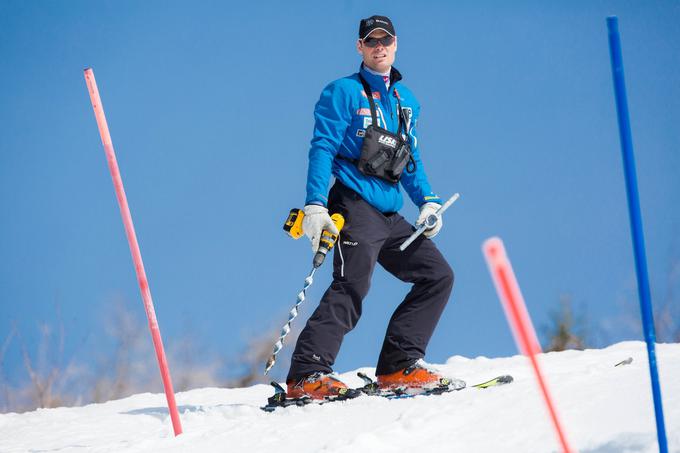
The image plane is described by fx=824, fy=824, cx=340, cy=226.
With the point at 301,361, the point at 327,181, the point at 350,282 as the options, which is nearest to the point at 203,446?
the point at 301,361

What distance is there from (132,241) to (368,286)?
1.29 meters

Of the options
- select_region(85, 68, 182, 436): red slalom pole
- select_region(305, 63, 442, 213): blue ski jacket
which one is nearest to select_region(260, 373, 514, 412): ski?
select_region(85, 68, 182, 436): red slalom pole

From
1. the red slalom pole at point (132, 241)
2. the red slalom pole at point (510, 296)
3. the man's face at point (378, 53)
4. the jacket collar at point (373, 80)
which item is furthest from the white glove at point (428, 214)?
the red slalom pole at point (510, 296)

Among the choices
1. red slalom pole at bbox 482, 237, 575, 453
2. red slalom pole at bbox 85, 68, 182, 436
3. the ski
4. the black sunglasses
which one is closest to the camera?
red slalom pole at bbox 482, 237, 575, 453

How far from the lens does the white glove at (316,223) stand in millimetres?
4266

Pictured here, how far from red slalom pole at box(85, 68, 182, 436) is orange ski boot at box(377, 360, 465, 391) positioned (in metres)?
1.23

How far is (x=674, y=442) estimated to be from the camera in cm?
250

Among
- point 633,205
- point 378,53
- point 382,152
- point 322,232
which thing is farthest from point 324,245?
point 633,205

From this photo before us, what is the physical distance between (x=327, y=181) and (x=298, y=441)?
1.52 m

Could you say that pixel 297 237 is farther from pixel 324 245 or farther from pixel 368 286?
pixel 368 286

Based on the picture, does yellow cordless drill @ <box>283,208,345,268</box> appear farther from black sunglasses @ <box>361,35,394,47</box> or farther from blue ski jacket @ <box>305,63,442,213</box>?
black sunglasses @ <box>361,35,394,47</box>

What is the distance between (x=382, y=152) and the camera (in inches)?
177

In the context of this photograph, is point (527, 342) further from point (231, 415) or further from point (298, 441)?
point (231, 415)

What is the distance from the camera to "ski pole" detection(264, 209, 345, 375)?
429 centimetres
